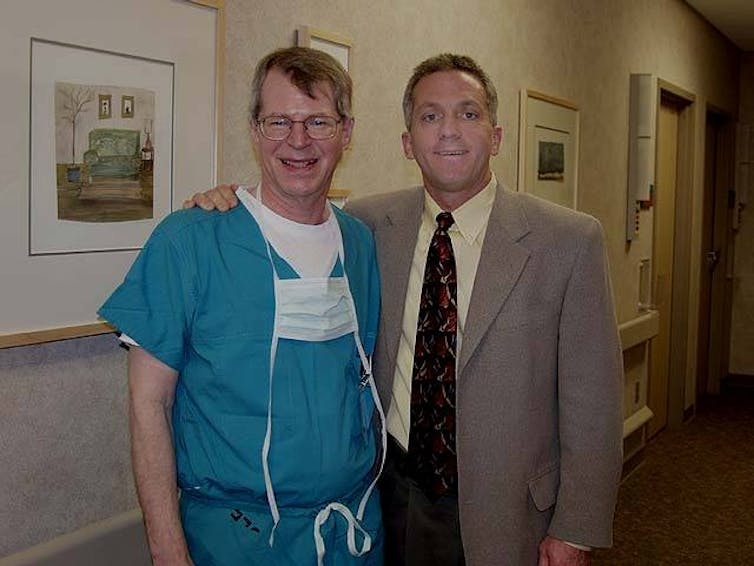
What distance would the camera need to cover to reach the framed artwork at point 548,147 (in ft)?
11.6

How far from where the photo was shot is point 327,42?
2.34 m

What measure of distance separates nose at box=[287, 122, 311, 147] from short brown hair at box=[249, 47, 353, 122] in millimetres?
57

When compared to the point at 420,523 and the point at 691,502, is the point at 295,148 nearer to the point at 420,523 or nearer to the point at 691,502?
the point at 420,523

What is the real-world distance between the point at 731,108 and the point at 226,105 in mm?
5910

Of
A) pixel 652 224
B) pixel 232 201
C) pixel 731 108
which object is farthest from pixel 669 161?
pixel 232 201

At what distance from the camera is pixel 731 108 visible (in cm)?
701

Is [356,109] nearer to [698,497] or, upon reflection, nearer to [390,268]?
[390,268]

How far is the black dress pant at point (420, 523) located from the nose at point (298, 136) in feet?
2.21

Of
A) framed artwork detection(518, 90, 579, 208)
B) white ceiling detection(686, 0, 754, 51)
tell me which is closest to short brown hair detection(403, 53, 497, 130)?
framed artwork detection(518, 90, 579, 208)

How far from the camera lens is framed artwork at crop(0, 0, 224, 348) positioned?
1.53 m

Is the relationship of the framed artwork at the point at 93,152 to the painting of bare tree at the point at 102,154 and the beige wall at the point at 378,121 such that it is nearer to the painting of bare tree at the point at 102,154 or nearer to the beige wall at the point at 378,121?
the painting of bare tree at the point at 102,154

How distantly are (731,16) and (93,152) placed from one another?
17.5ft

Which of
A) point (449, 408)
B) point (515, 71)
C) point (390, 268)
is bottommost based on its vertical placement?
point (449, 408)

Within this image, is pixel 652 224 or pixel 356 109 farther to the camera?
pixel 652 224
